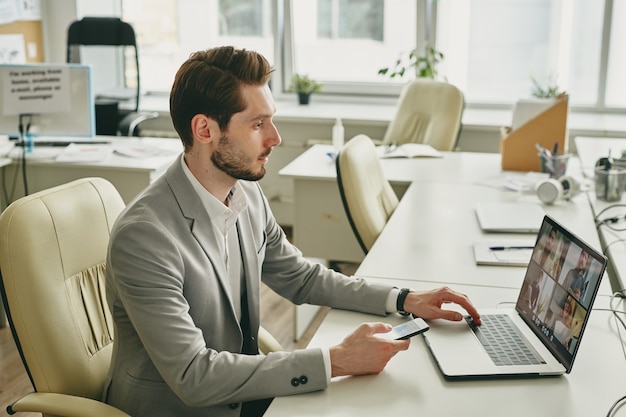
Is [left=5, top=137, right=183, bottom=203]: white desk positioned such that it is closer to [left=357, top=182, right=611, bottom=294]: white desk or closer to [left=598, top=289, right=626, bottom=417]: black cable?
[left=357, top=182, right=611, bottom=294]: white desk

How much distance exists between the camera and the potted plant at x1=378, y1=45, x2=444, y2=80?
487 cm

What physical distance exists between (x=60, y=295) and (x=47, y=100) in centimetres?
227

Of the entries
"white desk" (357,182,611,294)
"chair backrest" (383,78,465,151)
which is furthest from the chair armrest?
"chair backrest" (383,78,465,151)

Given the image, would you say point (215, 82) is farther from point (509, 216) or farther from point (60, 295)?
point (509, 216)

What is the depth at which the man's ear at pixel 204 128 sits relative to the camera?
1.51 metres

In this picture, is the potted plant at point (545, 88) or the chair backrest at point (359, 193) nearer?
the chair backrest at point (359, 193)

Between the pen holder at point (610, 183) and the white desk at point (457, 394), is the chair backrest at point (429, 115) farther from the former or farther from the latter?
the white desk at point (457, 394)

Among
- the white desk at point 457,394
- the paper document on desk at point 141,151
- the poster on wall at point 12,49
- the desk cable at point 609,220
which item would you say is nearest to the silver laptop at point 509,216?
the desk cable at point 609,220

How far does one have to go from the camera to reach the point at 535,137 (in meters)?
3.35

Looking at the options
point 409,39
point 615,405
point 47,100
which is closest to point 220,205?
point 615,405

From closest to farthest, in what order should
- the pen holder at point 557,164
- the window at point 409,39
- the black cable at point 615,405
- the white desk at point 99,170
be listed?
the black cable at point 615,405 < the pen holder at point 557,164 < the white desk at point 99,170 < the window at point 409,39

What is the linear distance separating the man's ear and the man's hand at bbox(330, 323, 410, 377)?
0.48 meters

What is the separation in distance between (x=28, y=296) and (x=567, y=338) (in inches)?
41.8

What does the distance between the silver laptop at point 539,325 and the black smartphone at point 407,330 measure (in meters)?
0.04
